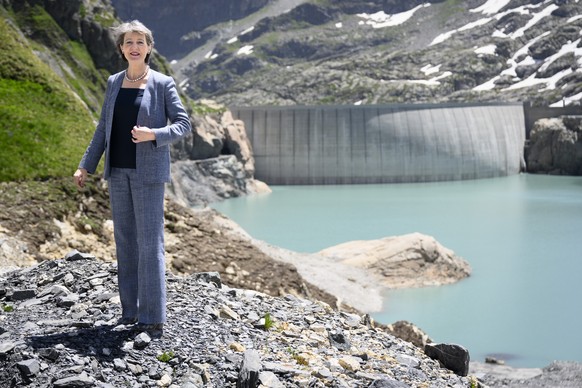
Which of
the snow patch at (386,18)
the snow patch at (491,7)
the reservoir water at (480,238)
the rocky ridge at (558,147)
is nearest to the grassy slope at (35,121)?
the reservoir water at (480,238)

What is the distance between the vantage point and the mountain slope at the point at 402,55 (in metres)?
107

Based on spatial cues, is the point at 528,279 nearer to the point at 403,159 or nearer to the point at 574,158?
the point at 403,159

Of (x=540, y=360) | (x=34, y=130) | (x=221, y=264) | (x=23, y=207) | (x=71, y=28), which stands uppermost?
(x=71, y=28)

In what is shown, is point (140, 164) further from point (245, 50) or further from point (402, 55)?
point (245, 50)

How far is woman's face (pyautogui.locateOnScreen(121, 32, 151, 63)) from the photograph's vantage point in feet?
21.5

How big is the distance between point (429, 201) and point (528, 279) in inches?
744

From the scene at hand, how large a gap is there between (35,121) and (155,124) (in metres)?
11.4

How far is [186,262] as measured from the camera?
14039 mm

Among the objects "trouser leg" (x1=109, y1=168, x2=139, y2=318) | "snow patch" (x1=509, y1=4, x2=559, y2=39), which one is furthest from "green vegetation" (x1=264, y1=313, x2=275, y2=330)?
"snow patch" (x1=509, y1=4, x2=559, y2=39)

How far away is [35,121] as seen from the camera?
1719 cm

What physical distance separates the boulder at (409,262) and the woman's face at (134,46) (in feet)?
48.1

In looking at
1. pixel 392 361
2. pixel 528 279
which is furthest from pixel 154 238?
pixel 528 279

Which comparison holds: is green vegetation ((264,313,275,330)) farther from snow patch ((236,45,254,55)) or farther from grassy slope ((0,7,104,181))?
snow patch ((236,45,254,55))

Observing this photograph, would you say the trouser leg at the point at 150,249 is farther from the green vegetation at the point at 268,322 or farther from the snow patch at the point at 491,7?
the snow patch at the point at 491,7
